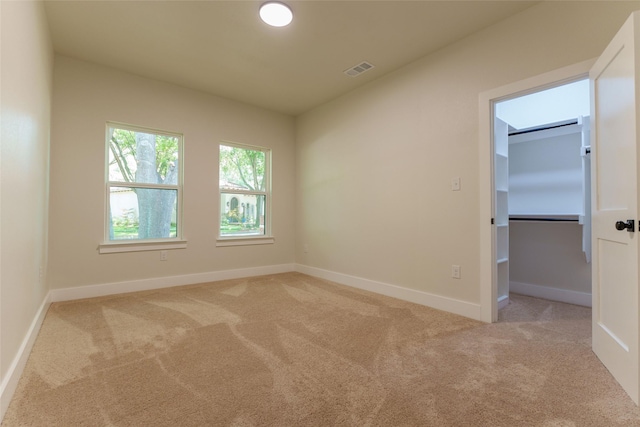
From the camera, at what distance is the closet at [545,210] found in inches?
120

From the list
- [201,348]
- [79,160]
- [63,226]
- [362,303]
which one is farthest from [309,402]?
[79,160]

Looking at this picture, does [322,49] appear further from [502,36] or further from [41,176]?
[41,176]

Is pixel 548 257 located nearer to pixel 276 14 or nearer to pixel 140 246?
pixel 276 14

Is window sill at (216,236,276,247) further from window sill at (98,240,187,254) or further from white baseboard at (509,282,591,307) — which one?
white baseboard at (509,282,591,307)

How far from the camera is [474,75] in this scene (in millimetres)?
2697

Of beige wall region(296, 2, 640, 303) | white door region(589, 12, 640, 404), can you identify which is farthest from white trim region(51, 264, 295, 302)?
white door region(589, 12, 640, 404)

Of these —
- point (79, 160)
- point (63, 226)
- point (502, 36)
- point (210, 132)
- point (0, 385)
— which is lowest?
point (0, 385)

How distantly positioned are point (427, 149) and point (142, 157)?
3.35 meters

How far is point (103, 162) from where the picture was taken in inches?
134

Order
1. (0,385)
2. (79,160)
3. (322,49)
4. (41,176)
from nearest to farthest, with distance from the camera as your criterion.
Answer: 1. (0,385)
2. (41,176)
3. (322,49)
4. (79,160)

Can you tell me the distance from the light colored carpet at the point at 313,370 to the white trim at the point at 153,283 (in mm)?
397

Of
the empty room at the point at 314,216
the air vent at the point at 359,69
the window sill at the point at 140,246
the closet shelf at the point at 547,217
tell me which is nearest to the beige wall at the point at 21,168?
the empty room at the point at 314,216

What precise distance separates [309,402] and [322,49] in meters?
2.97

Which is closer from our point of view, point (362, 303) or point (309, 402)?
point (309, 402)
